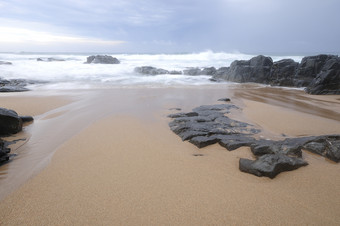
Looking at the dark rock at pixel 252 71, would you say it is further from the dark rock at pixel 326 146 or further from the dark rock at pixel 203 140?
the dark rock at pixel 203 140

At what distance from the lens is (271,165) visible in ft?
8.79

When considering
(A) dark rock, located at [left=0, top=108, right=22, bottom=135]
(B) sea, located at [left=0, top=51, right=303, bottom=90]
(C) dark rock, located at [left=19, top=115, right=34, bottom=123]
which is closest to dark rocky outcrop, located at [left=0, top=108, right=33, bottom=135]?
(A) dark rock, located at [left=0, top=108, right=22, bottom=135]

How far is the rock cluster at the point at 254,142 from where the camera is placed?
9.01 feet

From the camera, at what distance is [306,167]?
282 cm

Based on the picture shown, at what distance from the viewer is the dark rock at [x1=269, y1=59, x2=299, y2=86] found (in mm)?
14720

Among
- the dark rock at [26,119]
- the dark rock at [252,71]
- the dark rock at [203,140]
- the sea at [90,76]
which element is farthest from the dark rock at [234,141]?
the dark rock at [252,71]

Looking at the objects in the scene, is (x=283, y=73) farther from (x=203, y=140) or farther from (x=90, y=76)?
(x=90, y=76)

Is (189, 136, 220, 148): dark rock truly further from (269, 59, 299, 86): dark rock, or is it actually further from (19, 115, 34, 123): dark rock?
(269, 59, 299, 86): dark rock

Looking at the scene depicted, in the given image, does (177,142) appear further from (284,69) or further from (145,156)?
(284,69)

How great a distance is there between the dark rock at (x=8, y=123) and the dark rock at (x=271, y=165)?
434cm

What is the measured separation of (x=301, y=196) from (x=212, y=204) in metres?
0.97

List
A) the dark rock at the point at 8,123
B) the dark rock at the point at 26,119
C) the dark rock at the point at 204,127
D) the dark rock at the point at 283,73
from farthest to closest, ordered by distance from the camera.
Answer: the dark rock at the point at 283,73
the dark rock at the point at 26,119
the dark rock at the point at 8,123
the dark rock at the point at 204,127

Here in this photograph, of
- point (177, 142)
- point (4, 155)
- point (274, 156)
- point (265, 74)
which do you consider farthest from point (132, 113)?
point (265, 74)

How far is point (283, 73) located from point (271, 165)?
14853mm
